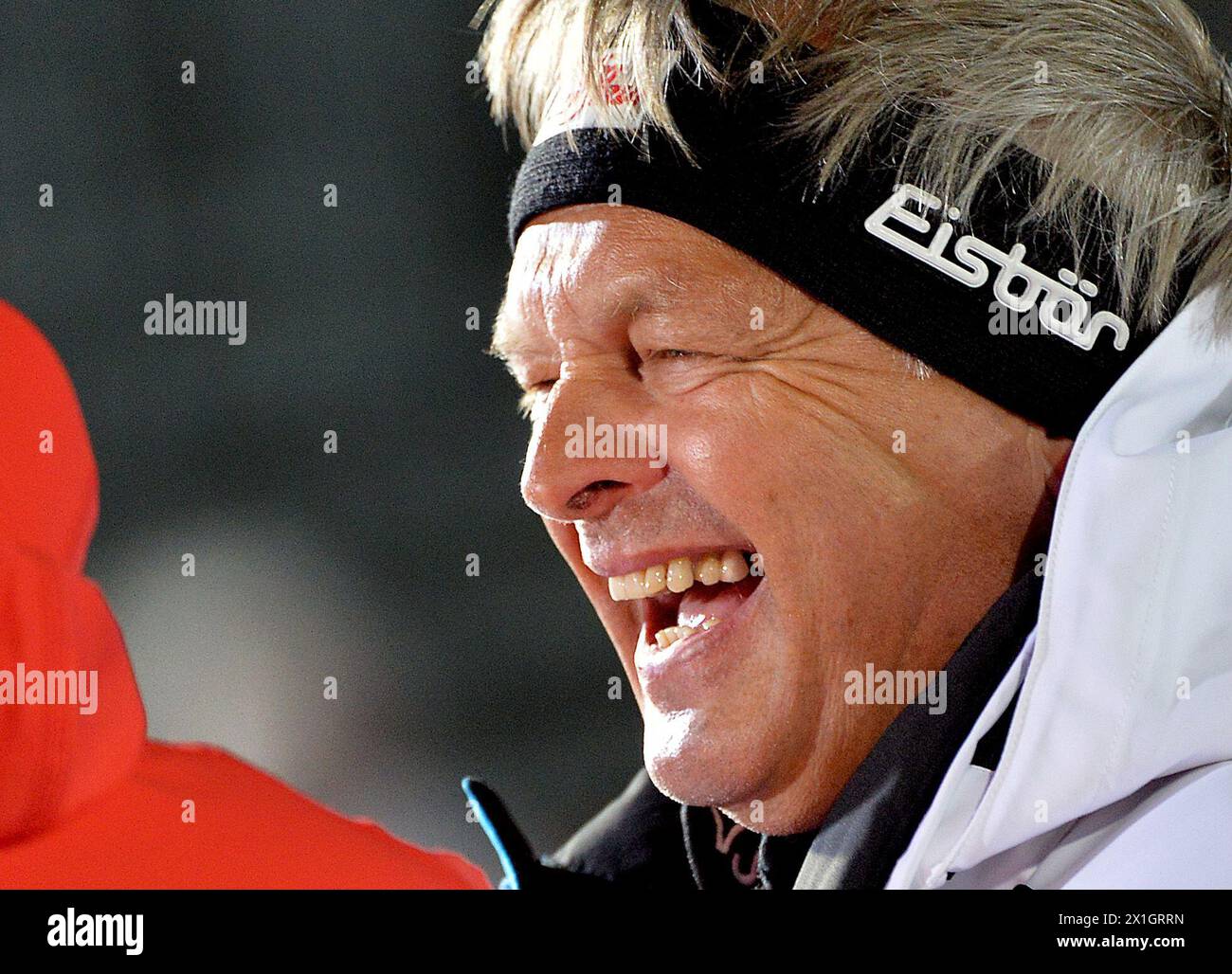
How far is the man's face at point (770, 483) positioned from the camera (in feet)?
2.62

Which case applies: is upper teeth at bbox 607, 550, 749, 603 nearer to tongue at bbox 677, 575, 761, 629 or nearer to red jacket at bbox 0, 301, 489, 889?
tongue at bbox 677, 575, 761, 629

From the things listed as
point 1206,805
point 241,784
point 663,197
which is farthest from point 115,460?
point 1206,805

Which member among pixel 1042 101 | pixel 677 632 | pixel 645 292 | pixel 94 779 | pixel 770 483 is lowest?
pixel 94 779

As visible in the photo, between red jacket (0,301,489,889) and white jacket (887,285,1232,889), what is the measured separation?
614 mm

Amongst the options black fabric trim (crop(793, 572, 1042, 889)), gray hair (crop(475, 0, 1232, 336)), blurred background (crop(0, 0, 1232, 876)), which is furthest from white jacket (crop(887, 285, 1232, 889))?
blurred background (crop(0, 0, 1232, 876))

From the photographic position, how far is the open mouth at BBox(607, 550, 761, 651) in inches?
33.1

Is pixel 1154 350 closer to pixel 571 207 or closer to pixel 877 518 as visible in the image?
pixel 877 518

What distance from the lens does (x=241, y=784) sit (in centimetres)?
129

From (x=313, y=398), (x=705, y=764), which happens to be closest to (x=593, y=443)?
(x=705, y=764)

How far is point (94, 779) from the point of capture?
114 cm

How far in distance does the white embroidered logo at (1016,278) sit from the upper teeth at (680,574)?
22 centimetres

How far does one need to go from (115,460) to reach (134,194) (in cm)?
31

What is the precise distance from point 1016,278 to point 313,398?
100 cm

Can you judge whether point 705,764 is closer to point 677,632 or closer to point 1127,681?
point 677,632
